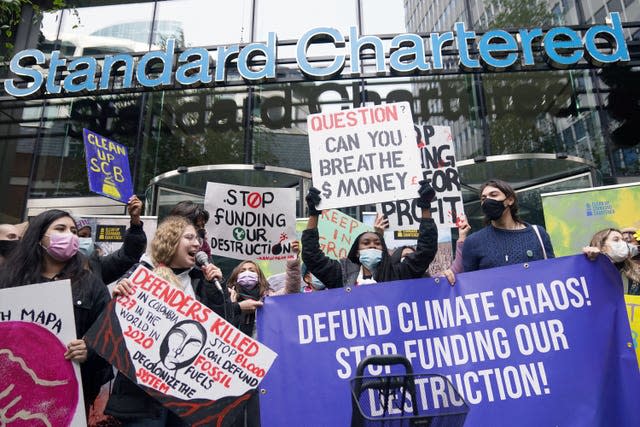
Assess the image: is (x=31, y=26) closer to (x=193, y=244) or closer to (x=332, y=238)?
(x=332, y=238)

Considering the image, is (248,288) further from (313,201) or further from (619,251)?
(619,251)

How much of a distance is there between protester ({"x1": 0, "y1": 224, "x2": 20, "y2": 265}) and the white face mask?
4.47 meters

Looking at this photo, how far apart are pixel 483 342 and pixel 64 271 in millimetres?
2481

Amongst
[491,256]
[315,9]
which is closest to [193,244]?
[491,256]

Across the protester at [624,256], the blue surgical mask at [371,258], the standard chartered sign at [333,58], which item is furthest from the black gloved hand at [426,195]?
the standard chartered sign at [333,58]

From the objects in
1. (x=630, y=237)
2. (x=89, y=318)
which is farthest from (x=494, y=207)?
(x=89, y=318)

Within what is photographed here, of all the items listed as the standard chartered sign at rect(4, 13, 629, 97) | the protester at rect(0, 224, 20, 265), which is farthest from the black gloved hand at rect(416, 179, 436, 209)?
the standard chartered sign at rect(4, 13, 629, 97)

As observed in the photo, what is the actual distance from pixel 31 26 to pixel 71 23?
1.18 m

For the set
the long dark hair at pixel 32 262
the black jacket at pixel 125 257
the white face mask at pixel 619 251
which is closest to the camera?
the long dark hair at pixel 32 262

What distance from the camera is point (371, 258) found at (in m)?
3.68

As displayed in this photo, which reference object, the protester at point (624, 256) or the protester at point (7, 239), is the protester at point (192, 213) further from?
the protester at point (624, 256)

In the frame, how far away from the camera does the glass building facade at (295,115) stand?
31.2ft

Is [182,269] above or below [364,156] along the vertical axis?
below

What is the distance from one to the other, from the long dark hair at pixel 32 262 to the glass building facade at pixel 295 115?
6.15 meters
